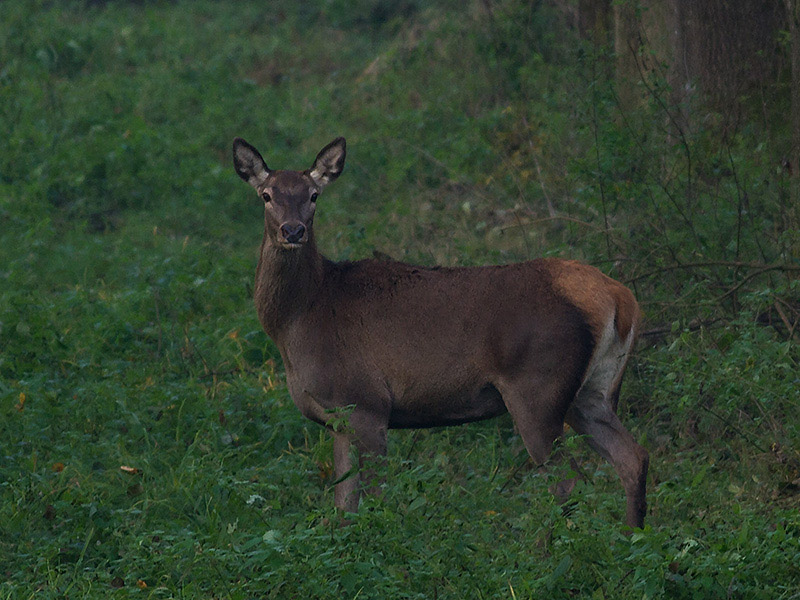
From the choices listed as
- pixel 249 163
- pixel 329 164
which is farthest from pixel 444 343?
pixel 249 163

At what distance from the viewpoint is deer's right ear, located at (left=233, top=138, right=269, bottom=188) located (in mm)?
6969

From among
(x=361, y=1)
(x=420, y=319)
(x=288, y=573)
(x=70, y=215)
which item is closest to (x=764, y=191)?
(x=420, y=319)

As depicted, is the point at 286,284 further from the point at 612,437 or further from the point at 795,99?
the point at 795,99

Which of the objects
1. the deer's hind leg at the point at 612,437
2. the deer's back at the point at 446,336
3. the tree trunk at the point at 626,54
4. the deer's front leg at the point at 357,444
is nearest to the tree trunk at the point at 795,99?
the tree trunk at the point at 626,54

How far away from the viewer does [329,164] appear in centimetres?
711

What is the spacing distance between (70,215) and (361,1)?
25.6 feet

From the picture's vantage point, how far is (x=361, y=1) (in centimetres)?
1850

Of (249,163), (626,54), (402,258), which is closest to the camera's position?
(249,163)

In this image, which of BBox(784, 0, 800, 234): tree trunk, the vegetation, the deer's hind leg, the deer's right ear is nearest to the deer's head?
the deer's right ear

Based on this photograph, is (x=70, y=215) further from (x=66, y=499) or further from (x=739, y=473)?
(x=739, y=473)

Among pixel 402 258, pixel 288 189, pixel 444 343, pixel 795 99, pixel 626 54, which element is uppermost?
pixel 288 189

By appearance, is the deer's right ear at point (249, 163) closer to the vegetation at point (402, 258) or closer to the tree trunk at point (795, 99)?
the vegetation at point (402, 258)

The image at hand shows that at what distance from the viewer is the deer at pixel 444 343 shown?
20.7ft

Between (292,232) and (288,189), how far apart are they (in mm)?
334
